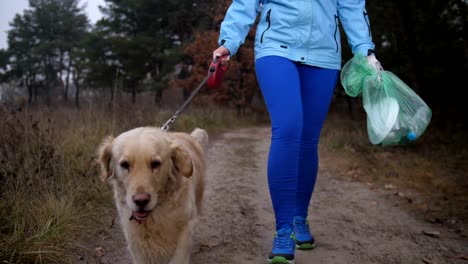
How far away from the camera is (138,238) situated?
234 cm

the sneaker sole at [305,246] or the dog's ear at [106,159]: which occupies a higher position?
the dog's ear at [106,159]

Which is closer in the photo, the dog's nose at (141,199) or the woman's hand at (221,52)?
the dog's nose at (141,199)

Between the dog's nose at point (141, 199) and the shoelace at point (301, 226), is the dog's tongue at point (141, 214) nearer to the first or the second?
the dog's nose at point (141, 199)

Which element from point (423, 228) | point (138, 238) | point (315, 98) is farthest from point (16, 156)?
point (423, 228)

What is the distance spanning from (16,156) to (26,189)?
0.50 meters

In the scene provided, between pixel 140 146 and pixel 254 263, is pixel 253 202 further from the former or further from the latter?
pixel 140 146

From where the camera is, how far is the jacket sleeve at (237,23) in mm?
2662

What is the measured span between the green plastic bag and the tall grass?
2165 millimetres

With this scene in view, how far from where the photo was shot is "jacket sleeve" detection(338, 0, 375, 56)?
9.35ft

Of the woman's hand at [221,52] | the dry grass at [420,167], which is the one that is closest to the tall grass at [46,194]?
the woman's hand at [221,52]

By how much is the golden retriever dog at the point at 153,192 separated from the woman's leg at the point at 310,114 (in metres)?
0.86

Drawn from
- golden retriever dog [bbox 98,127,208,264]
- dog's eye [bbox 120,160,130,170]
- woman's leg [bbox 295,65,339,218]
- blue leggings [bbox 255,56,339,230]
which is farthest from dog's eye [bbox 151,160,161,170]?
woman's leg [bbox 295,65,339,218]

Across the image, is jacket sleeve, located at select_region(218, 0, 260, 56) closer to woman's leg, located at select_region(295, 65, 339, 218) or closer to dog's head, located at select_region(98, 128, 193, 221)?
woman's leg, located at select_region(295, 65, 339, 218)

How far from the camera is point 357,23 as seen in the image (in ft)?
9.37
